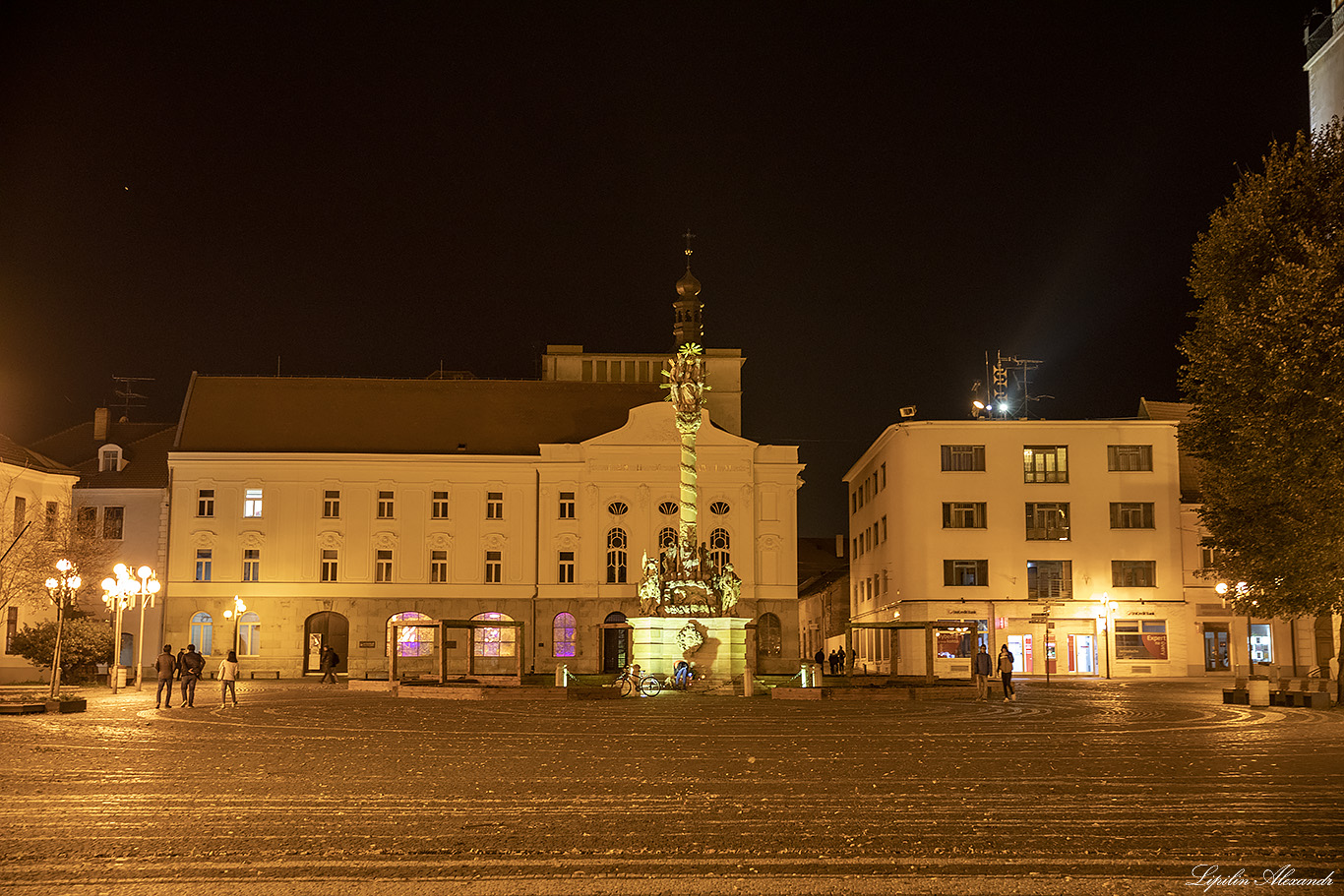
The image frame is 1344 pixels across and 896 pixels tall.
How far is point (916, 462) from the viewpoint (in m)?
59.3

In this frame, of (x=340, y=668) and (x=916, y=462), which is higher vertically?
(x=916, y=462)

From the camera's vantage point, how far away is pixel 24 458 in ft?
190

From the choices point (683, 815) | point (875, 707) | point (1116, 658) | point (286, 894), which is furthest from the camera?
point (1116, 658)

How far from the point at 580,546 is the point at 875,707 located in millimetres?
32985

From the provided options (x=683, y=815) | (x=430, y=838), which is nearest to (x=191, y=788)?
(x=430, y=838)

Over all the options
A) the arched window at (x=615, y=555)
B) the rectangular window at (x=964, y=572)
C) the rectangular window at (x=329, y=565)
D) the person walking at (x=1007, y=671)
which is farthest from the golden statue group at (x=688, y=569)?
the rectangular window at (x=329, y=565)

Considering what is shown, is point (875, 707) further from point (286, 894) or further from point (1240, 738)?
point (286, 894)

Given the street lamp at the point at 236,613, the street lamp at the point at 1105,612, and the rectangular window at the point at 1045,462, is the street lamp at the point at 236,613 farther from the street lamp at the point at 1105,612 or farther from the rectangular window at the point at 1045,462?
the street lamp at the point at 1105,612

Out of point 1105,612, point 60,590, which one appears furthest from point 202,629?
point 1105,612

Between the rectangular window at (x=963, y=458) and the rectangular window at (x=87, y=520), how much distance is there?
37.8 metres

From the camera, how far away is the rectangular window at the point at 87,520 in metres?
56.1

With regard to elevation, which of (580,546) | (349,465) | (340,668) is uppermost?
(349,465)

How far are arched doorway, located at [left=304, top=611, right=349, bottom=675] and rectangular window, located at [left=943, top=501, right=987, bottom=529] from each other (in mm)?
28877

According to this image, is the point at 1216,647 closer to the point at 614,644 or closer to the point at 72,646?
the point at 614,644
